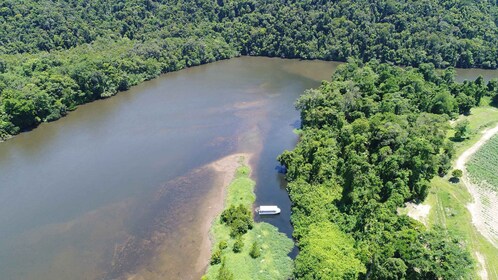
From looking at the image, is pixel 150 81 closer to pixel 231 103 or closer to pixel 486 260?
pixel 231 103

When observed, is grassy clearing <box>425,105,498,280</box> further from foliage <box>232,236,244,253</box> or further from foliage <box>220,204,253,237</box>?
foliage <box>232,236,244,253</box>

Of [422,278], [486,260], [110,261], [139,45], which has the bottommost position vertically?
[110,261]

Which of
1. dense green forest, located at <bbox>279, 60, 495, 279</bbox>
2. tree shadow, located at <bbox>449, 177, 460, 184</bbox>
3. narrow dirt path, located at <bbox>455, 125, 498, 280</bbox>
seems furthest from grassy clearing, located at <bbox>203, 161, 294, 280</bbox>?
tree shadow, located at <bbox>449, 177, 460, 184</bbox>

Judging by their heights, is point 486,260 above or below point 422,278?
below

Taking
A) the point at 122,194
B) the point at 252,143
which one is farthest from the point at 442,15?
the point at 122,194

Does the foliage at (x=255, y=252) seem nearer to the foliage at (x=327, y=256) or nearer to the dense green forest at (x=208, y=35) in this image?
the foliage at (x=327, y=256)

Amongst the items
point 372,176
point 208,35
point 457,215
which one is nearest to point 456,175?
point 457,215

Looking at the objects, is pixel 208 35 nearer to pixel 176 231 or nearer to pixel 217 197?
pixel 217 197
